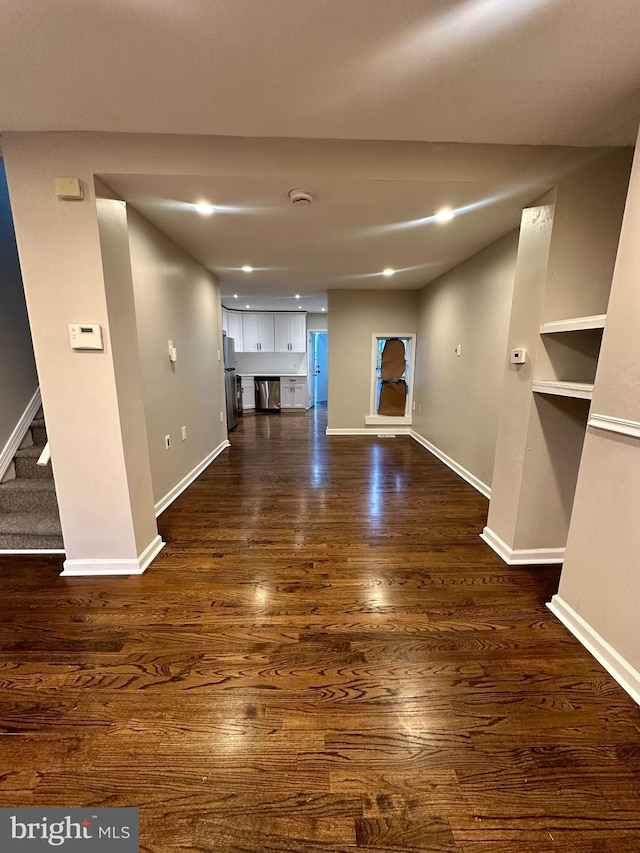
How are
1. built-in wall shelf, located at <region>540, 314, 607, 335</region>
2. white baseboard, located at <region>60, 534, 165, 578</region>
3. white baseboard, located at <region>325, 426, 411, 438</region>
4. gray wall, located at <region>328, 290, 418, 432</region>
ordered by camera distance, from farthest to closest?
white baseboard, located at <region>325, 426, 411, 438</region> → gray wall, located at <region>328, 290, 418, 432</region> → white baseboard, located at <region>60, 534, 165, 578</region> → built-in wall shelf, located at <region>540, 314, 607, 335</region>

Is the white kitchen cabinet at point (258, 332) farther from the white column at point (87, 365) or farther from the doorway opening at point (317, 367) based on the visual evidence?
the white column at point (87, 365)

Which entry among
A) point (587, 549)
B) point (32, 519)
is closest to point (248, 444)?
point (32, 519)

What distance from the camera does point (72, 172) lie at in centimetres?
160

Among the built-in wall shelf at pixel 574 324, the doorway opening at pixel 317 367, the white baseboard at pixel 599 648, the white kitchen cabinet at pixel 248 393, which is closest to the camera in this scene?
the white baseboard at pixel 599 648

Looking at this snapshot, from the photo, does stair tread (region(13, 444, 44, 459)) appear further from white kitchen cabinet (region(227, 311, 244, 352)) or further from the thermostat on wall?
white kitchen cabinet (region(227, 311, 244, 352))

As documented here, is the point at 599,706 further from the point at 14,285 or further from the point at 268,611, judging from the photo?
the point at 14,285

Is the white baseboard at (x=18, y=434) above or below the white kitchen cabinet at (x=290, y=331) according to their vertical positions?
below

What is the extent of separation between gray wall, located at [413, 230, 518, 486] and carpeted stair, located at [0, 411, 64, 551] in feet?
11.5

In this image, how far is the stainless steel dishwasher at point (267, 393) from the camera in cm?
778

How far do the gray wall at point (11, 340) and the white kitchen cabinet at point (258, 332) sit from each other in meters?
5.16

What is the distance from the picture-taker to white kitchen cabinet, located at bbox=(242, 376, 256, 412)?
310 inches

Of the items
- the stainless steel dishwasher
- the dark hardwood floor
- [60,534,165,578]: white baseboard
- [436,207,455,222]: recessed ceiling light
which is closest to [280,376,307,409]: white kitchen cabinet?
the stainless steel dishwasher

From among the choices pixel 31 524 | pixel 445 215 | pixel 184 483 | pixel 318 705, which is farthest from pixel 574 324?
pixel 31 524

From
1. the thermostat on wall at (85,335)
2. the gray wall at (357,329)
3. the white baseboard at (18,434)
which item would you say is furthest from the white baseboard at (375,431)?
the thermostat on wall at (85,335)
